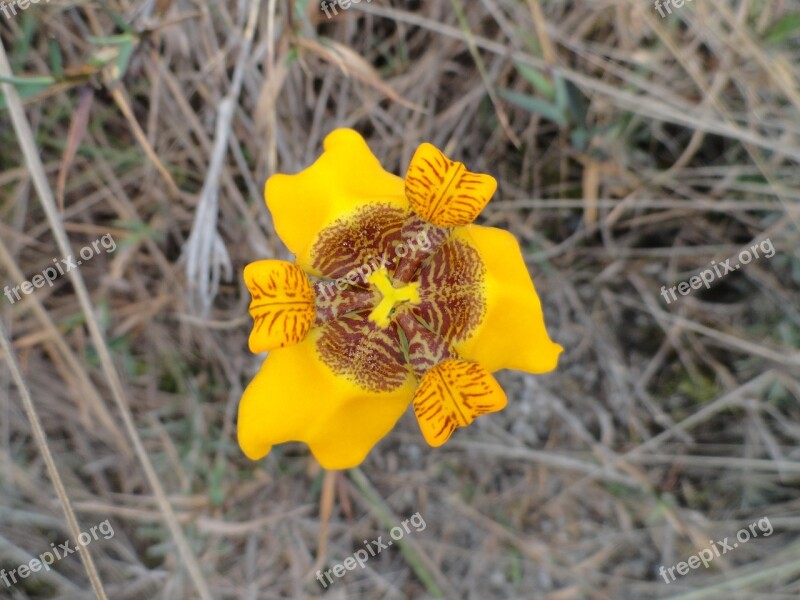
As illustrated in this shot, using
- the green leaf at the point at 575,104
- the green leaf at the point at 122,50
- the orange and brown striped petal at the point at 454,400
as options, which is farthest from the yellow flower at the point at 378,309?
the green leaf at the point at 575,104

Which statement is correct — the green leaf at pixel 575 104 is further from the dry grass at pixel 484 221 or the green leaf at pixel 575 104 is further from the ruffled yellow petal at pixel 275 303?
the ruffled yellow petal at pixel 275 303

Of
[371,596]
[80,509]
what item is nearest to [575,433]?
[371,596]

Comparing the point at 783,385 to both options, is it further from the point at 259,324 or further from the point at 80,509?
the point at 80,509
